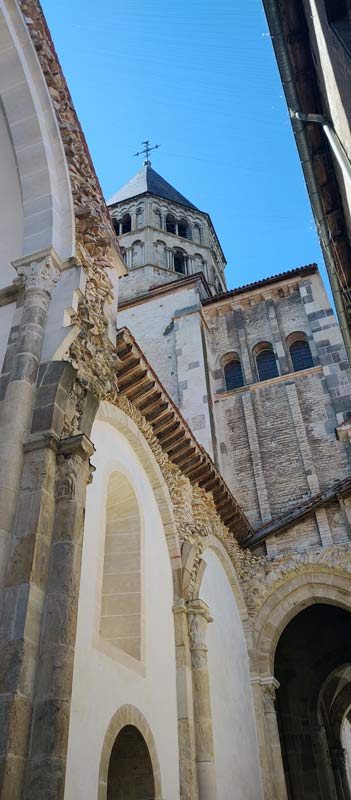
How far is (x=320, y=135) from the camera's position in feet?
24.0

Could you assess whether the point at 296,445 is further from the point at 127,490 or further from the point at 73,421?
the point at 73,421

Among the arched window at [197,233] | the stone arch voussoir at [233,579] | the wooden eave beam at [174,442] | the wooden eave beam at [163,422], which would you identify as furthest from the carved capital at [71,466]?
the arched window at [197,233]

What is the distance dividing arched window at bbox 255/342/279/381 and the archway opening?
10.9 m

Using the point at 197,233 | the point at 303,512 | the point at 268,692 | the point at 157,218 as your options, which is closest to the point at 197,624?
the point at 268,692

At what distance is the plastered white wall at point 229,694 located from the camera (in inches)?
317

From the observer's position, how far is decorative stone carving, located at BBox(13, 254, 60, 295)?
605 cm

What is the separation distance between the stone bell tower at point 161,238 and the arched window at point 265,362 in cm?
702

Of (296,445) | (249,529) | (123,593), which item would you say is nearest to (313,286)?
(296,445)

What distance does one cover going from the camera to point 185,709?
7.11 m

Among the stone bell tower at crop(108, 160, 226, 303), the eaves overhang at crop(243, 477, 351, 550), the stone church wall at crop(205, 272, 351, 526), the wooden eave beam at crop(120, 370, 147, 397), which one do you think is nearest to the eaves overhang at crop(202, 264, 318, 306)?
the stone church wall at crop(205, 272, 351, 526)

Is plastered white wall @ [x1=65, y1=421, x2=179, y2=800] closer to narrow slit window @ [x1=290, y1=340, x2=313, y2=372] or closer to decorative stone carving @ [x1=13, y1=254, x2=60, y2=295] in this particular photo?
decorative stone carving @ [x1=13, y1=254, x2=60, y2=295]

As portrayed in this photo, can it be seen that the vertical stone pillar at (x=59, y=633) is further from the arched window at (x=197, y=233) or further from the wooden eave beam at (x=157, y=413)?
the arched window at (x=197, y=233)

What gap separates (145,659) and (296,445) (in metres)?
8.44

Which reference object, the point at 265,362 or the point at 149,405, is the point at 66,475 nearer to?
the point at 149,405
